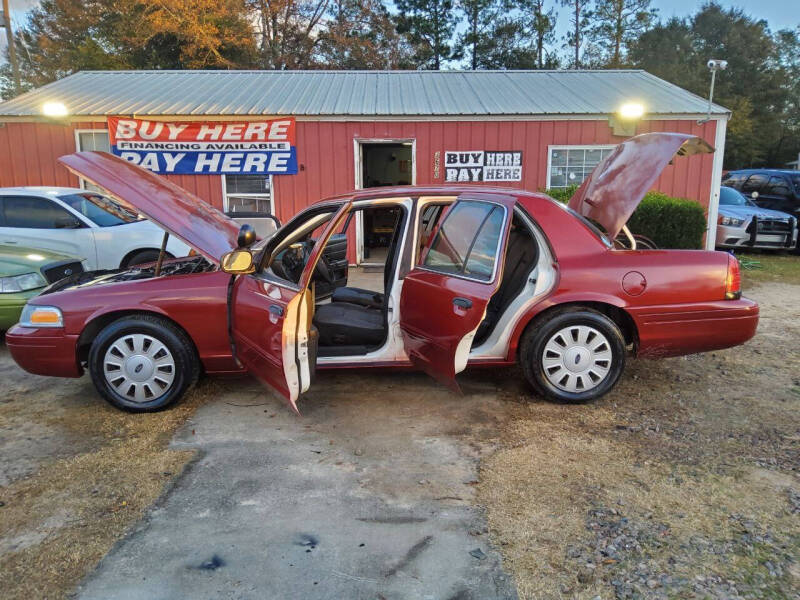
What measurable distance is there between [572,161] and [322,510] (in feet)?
31.6

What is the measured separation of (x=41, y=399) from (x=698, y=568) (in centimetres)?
455

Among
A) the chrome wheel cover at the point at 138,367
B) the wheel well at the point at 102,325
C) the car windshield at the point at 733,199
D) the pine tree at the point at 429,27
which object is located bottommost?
the chrome wheel cover at the point at 138,367

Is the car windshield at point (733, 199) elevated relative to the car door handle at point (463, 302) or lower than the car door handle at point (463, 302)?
elevated

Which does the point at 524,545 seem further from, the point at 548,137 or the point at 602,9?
the point at 602,9

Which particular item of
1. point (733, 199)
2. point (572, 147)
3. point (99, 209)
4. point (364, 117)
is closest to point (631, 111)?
point (572, 147)

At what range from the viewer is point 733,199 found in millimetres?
Result: 12836

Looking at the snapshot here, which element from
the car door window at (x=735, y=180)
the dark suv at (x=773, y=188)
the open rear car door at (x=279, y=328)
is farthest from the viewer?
the car door window at (x=735, y=180)

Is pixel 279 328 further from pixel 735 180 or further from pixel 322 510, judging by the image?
pixel 735 180

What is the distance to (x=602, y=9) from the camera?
1268 inches

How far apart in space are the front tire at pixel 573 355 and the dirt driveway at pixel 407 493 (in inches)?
6.4

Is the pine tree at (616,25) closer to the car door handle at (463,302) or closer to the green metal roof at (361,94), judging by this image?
the green metal roof at (361,94)

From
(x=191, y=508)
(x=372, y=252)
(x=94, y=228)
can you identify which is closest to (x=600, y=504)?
(x=191, y=508)

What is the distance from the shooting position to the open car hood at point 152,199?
12.3ft

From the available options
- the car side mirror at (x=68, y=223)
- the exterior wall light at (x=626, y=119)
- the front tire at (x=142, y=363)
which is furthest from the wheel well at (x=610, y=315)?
the exterior wall light at (x=626, y=119)
